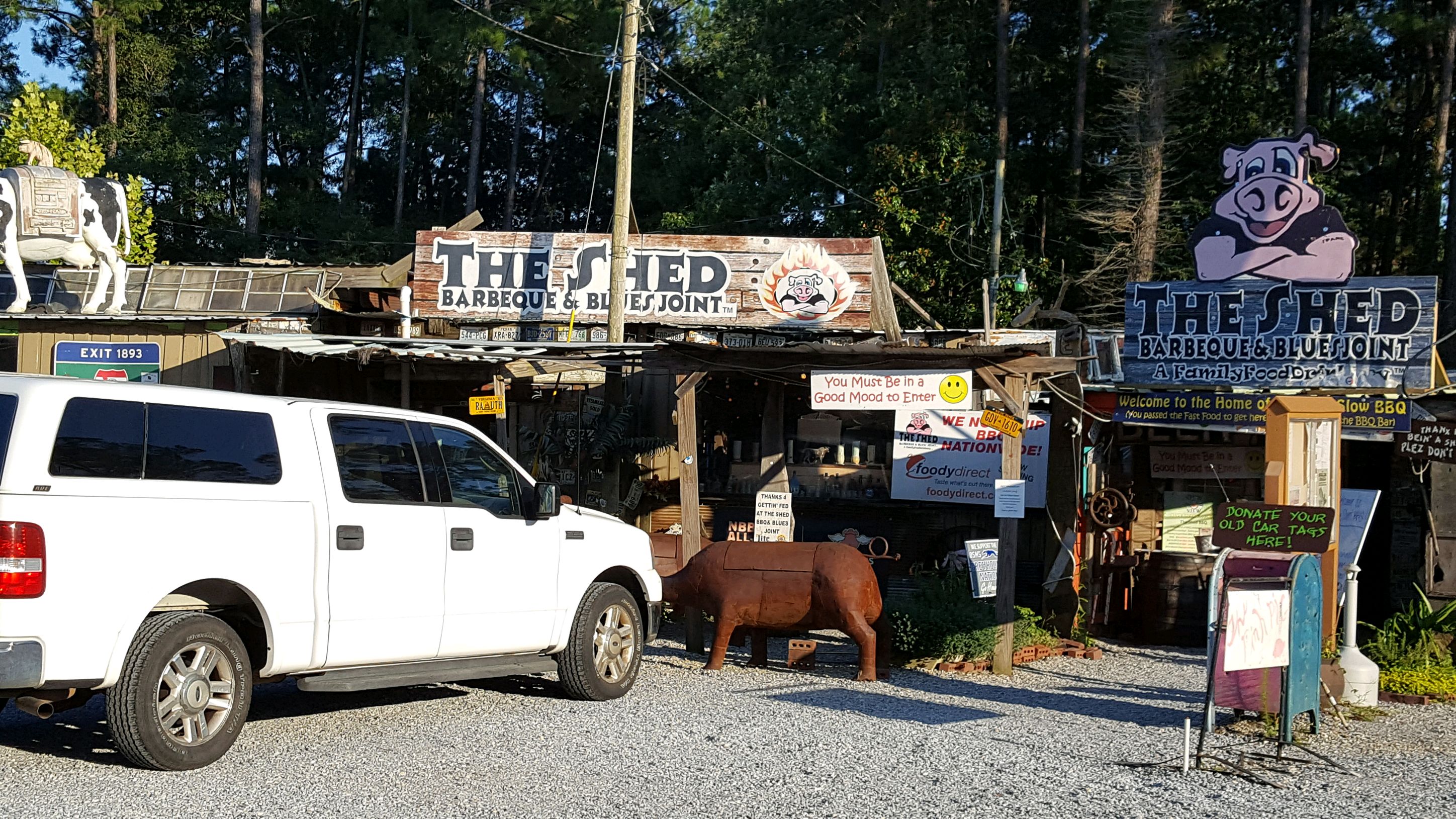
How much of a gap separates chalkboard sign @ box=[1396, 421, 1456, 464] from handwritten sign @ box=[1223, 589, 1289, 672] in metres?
6.29

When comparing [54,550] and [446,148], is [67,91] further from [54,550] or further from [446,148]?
[54,550]

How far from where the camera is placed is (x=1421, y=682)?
10.4 meters

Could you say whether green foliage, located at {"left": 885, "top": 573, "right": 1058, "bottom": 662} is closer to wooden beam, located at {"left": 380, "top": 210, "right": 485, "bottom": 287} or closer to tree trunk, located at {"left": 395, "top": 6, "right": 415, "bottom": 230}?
wooden beam, located at {"left": 380, "top": 210, "right": 485, "bottom": 287}

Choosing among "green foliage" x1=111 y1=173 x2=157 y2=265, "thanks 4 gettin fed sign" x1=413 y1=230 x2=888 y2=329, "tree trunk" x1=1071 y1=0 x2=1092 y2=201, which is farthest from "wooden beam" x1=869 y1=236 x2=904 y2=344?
"green foliage" x1=111 y1=173 x2=157 y2=265

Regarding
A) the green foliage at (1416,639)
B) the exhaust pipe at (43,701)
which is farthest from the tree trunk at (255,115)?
the exhaust pipe at (43,701)

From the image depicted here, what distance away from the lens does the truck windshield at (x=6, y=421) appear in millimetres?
6367

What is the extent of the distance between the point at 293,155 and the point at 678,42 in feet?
45.3

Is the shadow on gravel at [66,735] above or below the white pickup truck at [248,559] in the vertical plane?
below

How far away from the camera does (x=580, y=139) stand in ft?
151

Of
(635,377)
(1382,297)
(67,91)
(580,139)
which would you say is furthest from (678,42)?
(1382,297)

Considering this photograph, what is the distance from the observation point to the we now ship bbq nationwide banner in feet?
51.3

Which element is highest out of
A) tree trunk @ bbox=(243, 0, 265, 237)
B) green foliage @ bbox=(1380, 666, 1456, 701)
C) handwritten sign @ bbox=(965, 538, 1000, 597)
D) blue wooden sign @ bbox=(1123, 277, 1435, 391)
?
tree trunk @ bbox=(243, 0, 265, 237)

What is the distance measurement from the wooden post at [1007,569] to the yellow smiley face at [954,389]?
41 cm

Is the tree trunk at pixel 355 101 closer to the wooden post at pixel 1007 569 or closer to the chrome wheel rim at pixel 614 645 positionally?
the wooden post at pixel 1007 569
